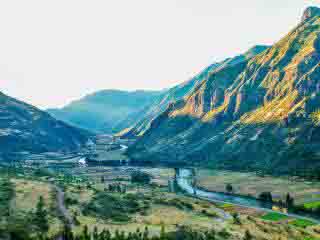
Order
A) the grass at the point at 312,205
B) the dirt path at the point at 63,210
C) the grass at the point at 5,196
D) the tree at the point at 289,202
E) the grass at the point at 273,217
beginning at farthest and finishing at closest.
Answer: the tree at the point at 289,202 < the grass at the point at 312,205 < the grass at the point at 273,217 < the grass at the point at 5,196 < the dirt path at the point at 63,210

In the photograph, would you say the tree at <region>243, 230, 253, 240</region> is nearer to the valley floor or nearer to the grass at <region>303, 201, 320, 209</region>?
the valley floor

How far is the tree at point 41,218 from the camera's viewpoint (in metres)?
87.9

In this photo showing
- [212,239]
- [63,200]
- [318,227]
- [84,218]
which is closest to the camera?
[212,239]

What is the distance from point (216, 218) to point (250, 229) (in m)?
18.4

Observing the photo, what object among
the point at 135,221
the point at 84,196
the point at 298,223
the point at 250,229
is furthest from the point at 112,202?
the point at 298,223

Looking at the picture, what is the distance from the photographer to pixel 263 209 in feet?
584

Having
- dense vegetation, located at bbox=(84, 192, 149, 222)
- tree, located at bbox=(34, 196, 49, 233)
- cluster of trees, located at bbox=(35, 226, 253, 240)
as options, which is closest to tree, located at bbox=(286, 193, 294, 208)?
dense vegetation, located at bbox=(84, 192, 149, 222)

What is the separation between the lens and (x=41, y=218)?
95375mm

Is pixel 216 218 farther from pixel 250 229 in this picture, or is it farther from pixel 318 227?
pixel 318 227

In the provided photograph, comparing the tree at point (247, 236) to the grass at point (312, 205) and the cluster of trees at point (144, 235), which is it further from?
the grass at point (312, 205)

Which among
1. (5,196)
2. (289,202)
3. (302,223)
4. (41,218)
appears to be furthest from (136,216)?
(289,202)

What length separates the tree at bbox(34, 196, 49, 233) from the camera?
3459 inches

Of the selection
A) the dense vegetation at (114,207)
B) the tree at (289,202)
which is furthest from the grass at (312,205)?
the dense vegetation at (114,207)

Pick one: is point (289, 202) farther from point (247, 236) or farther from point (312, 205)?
point (247, 236)
